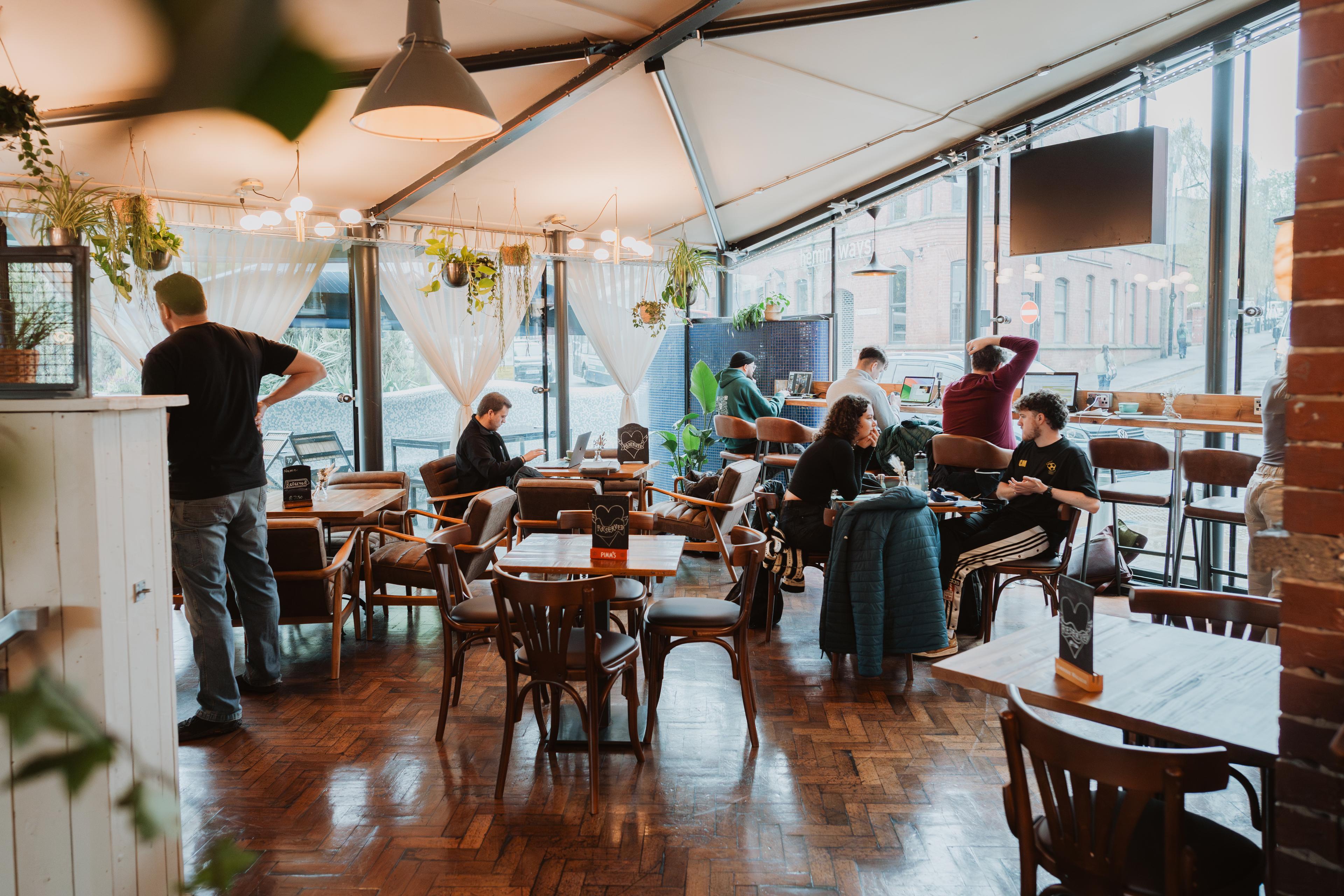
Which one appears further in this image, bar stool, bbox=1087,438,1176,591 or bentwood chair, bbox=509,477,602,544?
bentwood chair, bbox=509,477,602,544

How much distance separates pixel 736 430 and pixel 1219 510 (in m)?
3.60

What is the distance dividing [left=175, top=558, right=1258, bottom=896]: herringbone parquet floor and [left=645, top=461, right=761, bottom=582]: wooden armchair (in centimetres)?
138

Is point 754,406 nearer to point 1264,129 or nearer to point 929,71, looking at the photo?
point 929,71

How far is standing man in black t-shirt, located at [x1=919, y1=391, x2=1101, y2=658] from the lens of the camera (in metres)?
4.42

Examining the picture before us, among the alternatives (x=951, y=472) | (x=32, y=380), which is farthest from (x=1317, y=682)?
(x=951, y=472)

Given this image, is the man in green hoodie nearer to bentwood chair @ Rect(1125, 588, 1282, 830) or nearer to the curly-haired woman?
the curly-haired woman

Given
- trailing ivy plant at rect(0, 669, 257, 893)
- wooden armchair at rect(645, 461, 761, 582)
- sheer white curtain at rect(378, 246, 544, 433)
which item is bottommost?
wooden armchair at rect(645, 461, 761, 582)

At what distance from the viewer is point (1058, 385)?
20.2 ft

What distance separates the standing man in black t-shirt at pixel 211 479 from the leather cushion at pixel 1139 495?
4.54 metres

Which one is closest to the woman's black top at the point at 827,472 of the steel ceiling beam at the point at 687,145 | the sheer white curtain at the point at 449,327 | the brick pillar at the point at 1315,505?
the steel ceiling beam at the point at 687,145

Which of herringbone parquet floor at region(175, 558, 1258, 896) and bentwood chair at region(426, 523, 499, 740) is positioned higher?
bentwood chair at region(426, 523, 499, 740)

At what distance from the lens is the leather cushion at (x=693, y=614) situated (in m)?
3.63

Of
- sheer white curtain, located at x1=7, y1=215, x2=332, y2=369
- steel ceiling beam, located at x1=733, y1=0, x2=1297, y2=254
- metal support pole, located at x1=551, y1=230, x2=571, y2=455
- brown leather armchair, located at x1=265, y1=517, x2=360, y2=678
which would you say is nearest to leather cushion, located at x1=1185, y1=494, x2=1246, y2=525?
steel ceiling beam, located at x1=733, y1=0, x2=1297, y2=254

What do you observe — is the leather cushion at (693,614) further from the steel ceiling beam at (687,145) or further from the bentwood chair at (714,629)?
the steel ceiling beam at (687,145)
